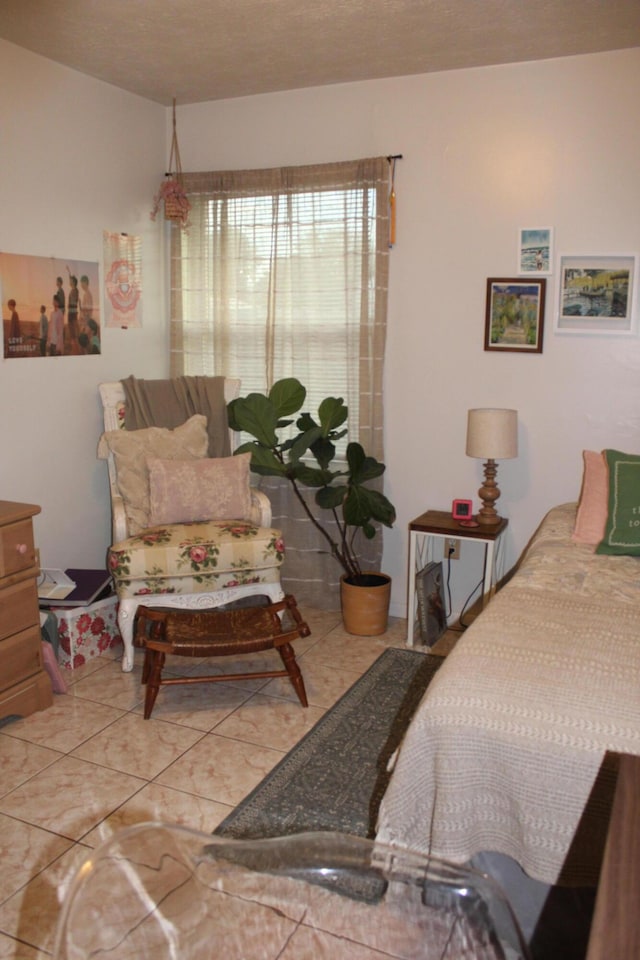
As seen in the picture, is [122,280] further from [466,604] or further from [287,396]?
[466,604]

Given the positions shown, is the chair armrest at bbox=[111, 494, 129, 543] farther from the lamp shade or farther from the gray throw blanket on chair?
the lamp shade

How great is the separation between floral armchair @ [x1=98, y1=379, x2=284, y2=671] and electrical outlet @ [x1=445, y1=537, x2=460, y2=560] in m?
0.92

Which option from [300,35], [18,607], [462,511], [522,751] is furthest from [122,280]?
[522,751]

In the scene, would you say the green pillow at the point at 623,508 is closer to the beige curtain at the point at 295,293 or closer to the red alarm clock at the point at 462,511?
the red alarm clock at the point at 462,511

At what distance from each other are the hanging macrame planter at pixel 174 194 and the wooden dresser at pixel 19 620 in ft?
6.01

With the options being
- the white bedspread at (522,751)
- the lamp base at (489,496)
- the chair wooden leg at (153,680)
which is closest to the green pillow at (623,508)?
the lamp base at (489,496)

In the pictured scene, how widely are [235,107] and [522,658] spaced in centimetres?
335

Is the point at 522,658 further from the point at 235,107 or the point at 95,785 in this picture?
the point at 235,107

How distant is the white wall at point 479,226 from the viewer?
3.46 m

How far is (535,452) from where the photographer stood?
12.3 ft

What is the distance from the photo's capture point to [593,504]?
10.5 feet

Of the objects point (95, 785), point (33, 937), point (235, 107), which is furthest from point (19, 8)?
point (33, 937)

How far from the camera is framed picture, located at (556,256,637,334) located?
3.47m

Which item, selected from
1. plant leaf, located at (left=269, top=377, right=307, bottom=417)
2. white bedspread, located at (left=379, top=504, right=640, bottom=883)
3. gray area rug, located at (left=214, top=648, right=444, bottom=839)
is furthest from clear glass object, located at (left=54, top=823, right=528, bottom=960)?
plant leaf, located at (left=269, top=377, right=307, bottom=417)
